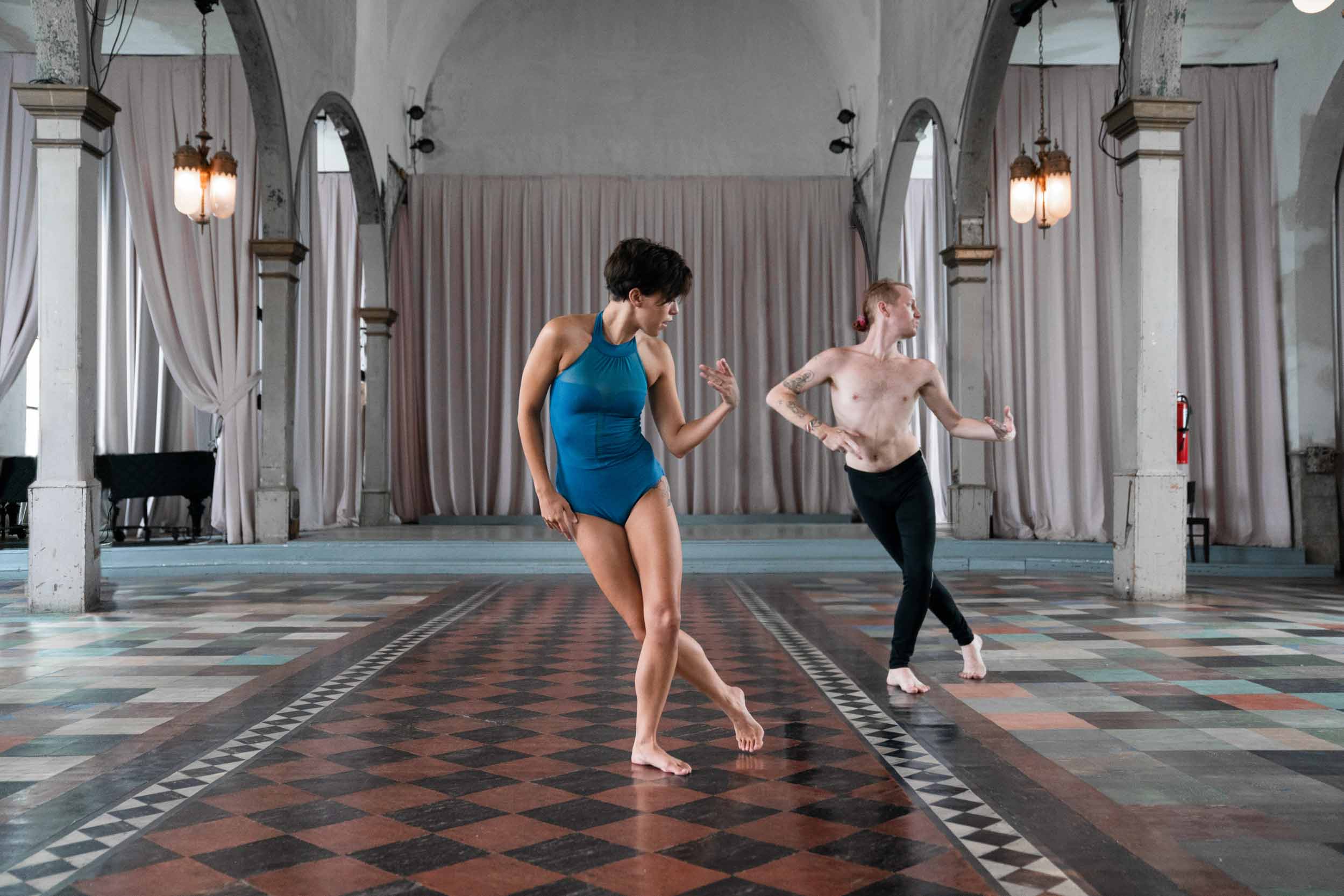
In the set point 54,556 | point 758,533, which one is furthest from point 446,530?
point 54,556

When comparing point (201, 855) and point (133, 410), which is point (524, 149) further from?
point (201, 855)

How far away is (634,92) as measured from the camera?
15.0 meters

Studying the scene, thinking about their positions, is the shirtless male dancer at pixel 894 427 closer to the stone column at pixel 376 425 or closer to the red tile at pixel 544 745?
the red tile at pixel 544 745

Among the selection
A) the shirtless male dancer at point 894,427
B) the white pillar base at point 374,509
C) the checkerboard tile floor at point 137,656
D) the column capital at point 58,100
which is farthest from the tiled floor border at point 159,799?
the white pillar base at point 374,509

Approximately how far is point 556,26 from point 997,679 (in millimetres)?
12940

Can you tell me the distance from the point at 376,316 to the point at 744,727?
11.0m

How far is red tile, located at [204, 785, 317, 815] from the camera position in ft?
8.56

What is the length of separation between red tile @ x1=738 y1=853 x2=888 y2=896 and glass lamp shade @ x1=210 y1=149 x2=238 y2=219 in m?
8.08

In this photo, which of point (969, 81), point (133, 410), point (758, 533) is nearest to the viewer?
point (969, 81)

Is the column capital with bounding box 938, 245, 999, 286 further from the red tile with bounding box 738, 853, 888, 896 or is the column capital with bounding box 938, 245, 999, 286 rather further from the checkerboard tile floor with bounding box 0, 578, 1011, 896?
the red tile with bounding box 738, 853, 888, 896

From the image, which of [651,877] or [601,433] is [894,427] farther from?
[651,877]

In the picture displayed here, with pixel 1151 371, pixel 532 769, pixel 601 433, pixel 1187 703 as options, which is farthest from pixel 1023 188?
pixel 532 769

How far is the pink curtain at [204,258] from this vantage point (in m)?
10.3

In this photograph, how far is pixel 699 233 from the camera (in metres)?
14.8
